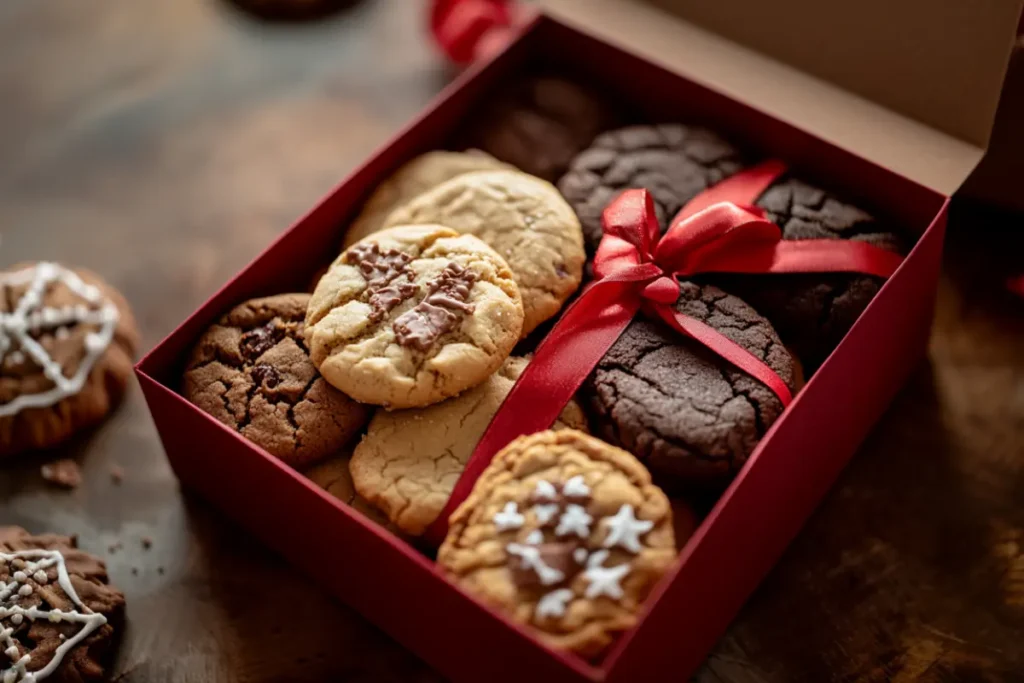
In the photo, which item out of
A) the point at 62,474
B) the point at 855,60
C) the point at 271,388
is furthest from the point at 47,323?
the point at 855,60

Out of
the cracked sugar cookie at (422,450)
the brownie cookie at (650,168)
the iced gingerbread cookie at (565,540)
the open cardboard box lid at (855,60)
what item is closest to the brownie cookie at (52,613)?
the cracked sugar cookie at (422,450)

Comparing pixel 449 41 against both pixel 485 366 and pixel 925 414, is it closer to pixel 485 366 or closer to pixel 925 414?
pixel 485 366

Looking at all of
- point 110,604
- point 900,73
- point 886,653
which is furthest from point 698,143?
point 110,604

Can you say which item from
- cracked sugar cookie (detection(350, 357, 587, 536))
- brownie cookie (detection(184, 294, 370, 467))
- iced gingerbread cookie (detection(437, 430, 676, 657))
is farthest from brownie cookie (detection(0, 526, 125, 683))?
iced gingerbread cookie (detection(437, 430, 676, 657))

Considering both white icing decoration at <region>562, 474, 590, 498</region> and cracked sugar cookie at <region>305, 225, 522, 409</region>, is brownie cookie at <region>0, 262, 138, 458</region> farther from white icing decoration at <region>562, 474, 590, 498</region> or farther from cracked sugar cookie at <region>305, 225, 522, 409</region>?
white icing decoration at <region>562, 474, 590, 498</region>

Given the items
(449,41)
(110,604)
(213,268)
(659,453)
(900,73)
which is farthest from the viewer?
(449,41)

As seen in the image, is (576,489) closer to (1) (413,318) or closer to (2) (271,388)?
(1) (413,318)
